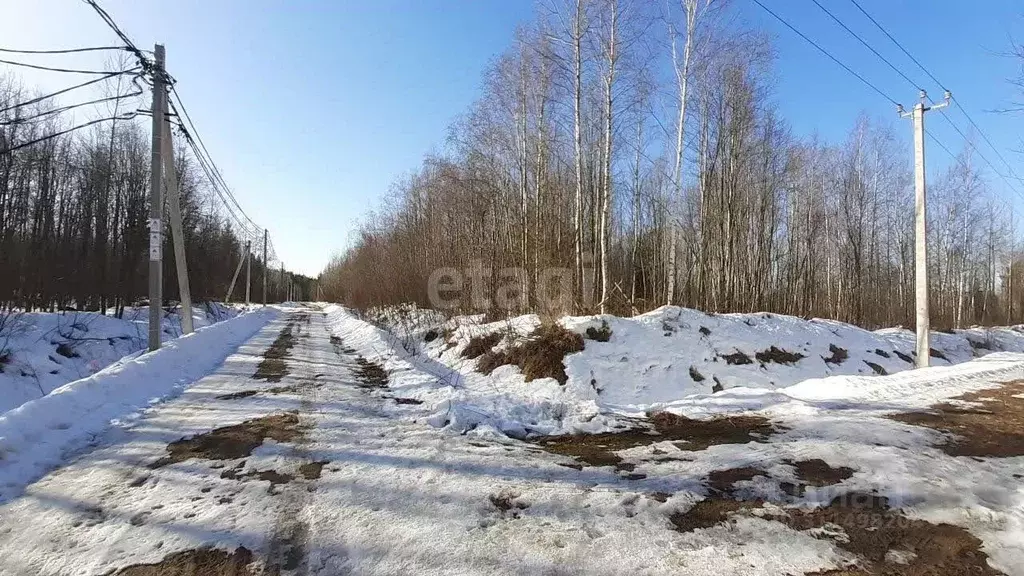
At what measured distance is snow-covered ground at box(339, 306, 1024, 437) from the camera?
6.78m

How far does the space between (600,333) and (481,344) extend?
121 inches

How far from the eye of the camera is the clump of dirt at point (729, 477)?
12.1ft

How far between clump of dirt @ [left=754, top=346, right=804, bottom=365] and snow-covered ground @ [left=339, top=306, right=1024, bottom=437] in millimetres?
33

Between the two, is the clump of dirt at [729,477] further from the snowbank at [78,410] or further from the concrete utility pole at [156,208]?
the concrete utility pole at [156,208]

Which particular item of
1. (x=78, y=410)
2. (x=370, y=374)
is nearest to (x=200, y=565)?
(x=78, y=410)

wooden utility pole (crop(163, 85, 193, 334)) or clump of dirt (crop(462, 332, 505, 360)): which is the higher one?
wooden utility pole (crop(163, 85, 193, 334))

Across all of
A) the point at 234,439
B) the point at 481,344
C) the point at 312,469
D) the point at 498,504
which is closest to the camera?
the point at 498,504

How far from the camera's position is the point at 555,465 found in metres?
4.34

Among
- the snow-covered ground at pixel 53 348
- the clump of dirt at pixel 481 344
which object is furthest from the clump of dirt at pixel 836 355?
the snow-covered ground at pixel 53 348

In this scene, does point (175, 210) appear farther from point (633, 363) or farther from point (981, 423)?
point (981, 423)

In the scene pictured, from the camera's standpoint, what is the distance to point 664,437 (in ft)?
17.5

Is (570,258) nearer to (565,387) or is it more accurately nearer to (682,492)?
(565,387)

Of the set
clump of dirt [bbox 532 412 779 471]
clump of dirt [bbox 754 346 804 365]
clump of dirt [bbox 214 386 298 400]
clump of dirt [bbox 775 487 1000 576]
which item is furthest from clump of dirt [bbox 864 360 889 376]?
clump of dirt [bbox 214 386 298 400]

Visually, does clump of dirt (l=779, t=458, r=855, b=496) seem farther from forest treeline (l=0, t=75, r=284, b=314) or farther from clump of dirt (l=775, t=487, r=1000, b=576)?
forest treeline (l=0, t=75, r=284, b=314)
